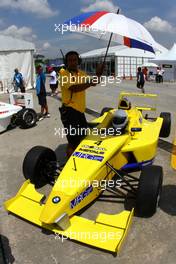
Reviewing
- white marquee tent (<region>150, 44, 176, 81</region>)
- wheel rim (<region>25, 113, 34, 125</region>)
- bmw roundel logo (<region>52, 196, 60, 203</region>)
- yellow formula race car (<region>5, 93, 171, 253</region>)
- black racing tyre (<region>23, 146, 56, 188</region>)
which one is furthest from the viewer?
white marquee tent (<region>150, 44, 176, 81</region>)

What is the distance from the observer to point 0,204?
14.0ft

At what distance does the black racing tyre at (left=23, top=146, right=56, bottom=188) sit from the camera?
444 cm

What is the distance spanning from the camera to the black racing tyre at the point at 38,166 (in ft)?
14.6

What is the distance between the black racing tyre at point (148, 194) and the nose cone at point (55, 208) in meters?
0.89

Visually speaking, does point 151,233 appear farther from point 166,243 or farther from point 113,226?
point 113,226

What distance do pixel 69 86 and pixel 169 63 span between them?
24.7m

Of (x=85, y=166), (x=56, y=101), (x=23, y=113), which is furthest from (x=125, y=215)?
(x=56, y=101)

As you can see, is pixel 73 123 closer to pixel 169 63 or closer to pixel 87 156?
pixel 87 156

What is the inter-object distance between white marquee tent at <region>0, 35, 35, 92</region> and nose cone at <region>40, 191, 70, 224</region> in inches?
644

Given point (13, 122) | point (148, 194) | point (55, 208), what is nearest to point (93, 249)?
point (55, 208)

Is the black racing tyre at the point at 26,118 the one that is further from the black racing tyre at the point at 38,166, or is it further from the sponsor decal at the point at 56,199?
the sponsor decal at the point at 56,199

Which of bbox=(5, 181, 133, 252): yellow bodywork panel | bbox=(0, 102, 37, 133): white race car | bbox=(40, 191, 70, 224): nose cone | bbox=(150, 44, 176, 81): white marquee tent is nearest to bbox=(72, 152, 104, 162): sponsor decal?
bbox=(40, 191, 70, 224): nose cone

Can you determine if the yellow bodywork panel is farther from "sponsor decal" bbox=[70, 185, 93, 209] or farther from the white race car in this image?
the white race car

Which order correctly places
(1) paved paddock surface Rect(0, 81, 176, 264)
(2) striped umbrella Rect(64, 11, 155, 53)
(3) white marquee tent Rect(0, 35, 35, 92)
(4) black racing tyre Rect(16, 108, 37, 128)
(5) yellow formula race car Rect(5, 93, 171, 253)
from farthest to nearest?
(3) white marquee tent Rect(0, 35, 35, 92) → (4) black racing tyre Rect(16, 108, 37, 128) → (2) striped umbrella Rect(64, 11, 155, 53) → (5) yellow formula race car Rect(5, 93, 171, 253) → (1) paved paddock surface Rect(0, 81, 176, 264)
